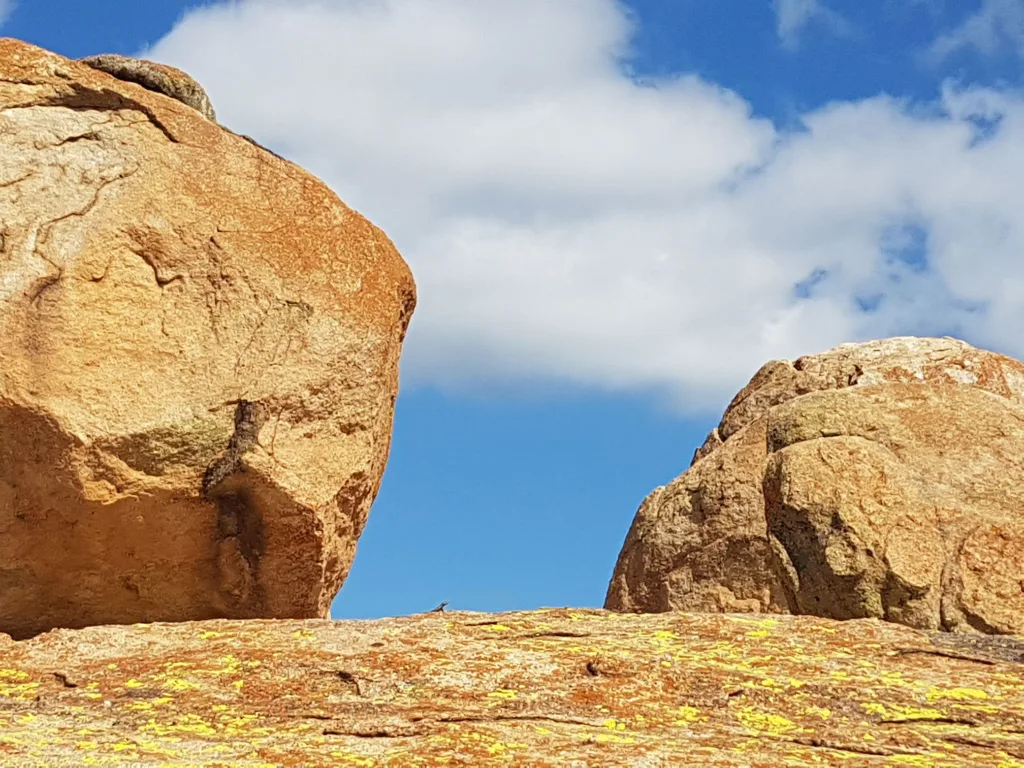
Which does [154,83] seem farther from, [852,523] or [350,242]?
[852,523]

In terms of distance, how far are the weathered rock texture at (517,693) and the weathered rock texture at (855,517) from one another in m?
1.51

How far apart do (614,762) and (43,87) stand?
316 inches

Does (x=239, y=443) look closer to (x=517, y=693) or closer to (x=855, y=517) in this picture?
(x=517, y=693)

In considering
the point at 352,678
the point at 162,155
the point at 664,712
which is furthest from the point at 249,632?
the point at 162,155

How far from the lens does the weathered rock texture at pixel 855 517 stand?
12.5m

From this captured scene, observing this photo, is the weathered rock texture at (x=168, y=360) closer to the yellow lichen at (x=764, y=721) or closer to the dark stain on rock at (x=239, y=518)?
the dark stain on rock at (x=239, y=518)

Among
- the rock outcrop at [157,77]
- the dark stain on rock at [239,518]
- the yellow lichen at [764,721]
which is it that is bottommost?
the yellow lichen at [764,721]

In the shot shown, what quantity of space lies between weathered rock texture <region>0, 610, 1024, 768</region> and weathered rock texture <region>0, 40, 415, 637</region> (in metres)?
0.96

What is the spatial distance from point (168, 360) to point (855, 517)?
21.8 ft

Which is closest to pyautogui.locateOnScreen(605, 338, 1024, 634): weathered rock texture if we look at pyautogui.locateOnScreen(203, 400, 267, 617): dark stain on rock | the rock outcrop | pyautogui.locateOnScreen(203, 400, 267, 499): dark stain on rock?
pyautogui.locateOnScreen(203, 400, 267, 617): dark stain on rock

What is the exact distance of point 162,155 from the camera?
11.6 metres

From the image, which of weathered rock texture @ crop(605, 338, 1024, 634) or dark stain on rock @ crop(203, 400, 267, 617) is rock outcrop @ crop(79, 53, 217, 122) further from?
weathered rock texture @ crop(605, 338, 1024, 634)

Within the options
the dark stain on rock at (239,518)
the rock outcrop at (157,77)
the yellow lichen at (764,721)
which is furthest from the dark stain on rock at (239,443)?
the yellow lichen at (764,721)

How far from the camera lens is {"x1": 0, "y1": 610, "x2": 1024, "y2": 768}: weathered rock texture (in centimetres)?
811
